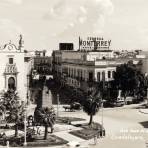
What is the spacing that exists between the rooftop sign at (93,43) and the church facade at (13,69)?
4437 centimetres

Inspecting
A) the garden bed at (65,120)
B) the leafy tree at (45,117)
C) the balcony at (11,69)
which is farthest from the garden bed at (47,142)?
the balcony at (11,69)

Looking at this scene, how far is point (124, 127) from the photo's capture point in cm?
5828

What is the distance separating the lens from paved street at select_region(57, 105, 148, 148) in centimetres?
4750

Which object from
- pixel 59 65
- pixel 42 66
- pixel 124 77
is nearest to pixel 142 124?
pixel 124 77

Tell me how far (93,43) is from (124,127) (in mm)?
63720

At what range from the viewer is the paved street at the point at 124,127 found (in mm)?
47500

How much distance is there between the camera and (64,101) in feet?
289

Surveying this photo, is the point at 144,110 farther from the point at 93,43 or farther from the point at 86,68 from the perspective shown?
the point at 93,43

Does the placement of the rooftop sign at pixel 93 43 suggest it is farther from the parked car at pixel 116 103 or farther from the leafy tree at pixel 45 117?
the leafy tree at pixel 45 117

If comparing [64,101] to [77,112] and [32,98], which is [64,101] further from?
[77,112]

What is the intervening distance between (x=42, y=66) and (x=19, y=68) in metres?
78.0

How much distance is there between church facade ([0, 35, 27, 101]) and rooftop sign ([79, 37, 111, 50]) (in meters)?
44.4

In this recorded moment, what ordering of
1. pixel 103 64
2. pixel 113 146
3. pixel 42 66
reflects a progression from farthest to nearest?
pixel 42 66
pixel 103 64
pixel 113 146

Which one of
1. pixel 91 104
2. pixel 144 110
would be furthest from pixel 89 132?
pixel 144 110
